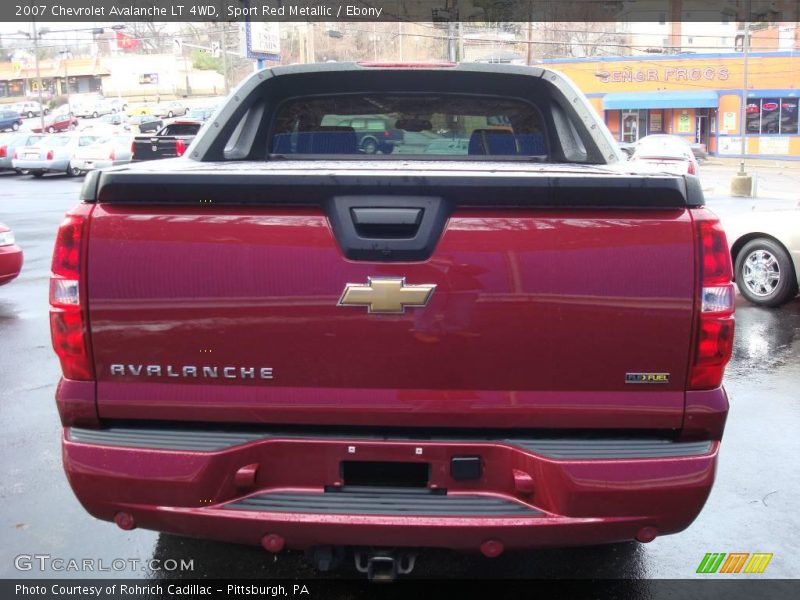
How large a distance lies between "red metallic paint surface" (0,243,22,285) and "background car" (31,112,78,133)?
191ft

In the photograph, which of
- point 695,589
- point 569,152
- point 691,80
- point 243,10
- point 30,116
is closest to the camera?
point 695,589

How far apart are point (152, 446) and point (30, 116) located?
85.0 metres

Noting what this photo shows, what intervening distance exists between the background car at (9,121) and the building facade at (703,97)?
44.9 meters

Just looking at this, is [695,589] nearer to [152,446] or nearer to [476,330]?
[476,330]

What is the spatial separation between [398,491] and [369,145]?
8.45 feet

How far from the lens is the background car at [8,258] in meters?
8.91

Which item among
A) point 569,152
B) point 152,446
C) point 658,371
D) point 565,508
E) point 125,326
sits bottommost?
point 565,508

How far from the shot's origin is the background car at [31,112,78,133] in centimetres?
6297

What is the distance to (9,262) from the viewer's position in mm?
8969

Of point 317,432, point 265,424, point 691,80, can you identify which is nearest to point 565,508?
point 317,432

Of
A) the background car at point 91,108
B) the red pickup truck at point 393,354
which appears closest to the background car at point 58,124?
the background car at point 91,108

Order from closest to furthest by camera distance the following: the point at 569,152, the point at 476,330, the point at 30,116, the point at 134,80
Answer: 1. the point at 476,330
2. the point at 569,152
3. the point at 30,116
4. the point at 134,80

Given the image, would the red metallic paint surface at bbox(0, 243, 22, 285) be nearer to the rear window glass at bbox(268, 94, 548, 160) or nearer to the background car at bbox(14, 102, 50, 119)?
the rear window glass at bbox(268, 94, 548, 160)

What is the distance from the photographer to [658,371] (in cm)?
255
